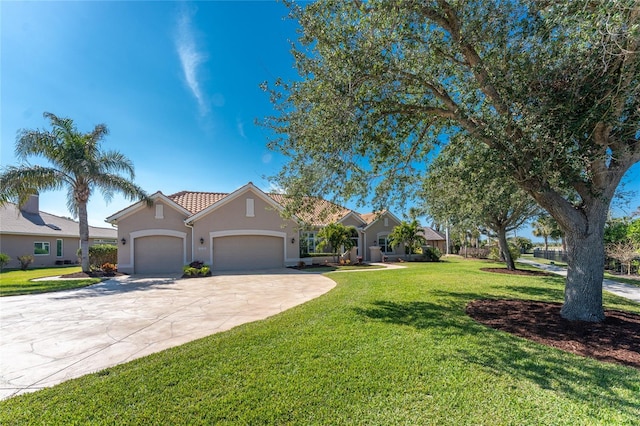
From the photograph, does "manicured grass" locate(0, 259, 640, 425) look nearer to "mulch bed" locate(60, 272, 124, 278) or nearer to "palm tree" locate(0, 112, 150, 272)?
"mulch bed" locate(60, 272, 124, 278)

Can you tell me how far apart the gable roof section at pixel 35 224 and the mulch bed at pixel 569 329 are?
1117 inches

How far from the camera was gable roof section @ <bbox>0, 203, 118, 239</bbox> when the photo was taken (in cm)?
2127

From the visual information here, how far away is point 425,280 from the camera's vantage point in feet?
42.4

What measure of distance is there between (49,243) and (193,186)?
46.1 feet

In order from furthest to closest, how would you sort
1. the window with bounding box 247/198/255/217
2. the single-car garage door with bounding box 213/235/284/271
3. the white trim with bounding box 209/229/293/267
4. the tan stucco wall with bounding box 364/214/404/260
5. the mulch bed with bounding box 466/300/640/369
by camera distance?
the tan stucco wall with bounding box 364/214/404/260
the window with bounding box 247/198/255/217
the single-car garage door with bounding box 213/235/284/271
the white trim with bounding box 209/229/293/267
the mulch bed with bounding box 466/300/640/369

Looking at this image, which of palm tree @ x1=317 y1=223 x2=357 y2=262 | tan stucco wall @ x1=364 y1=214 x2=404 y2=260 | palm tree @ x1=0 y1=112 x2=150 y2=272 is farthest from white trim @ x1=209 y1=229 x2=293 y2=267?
tan stucco wall @ x1=364 y1=214 x2=404 y2=260

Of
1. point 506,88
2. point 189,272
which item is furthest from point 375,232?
point 506,88

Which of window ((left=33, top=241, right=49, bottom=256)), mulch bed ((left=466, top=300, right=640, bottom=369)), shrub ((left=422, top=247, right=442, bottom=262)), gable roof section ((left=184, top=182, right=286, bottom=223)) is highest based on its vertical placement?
gable roof section ((left=184, top=182, right=286, bottom=223))

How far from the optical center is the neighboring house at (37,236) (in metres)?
21.2

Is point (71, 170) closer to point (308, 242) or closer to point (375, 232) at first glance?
point (308, 242)

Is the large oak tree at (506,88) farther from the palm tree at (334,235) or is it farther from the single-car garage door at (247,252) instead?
the palm tree at (334,235)

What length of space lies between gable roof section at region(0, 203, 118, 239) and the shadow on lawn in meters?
27.0

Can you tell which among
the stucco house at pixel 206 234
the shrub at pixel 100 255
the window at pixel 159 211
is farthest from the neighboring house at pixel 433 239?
the shrub at pixel 100 255

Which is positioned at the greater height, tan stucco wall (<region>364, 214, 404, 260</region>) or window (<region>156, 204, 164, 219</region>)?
window (<region>156, 204, 164, 219</region>)
